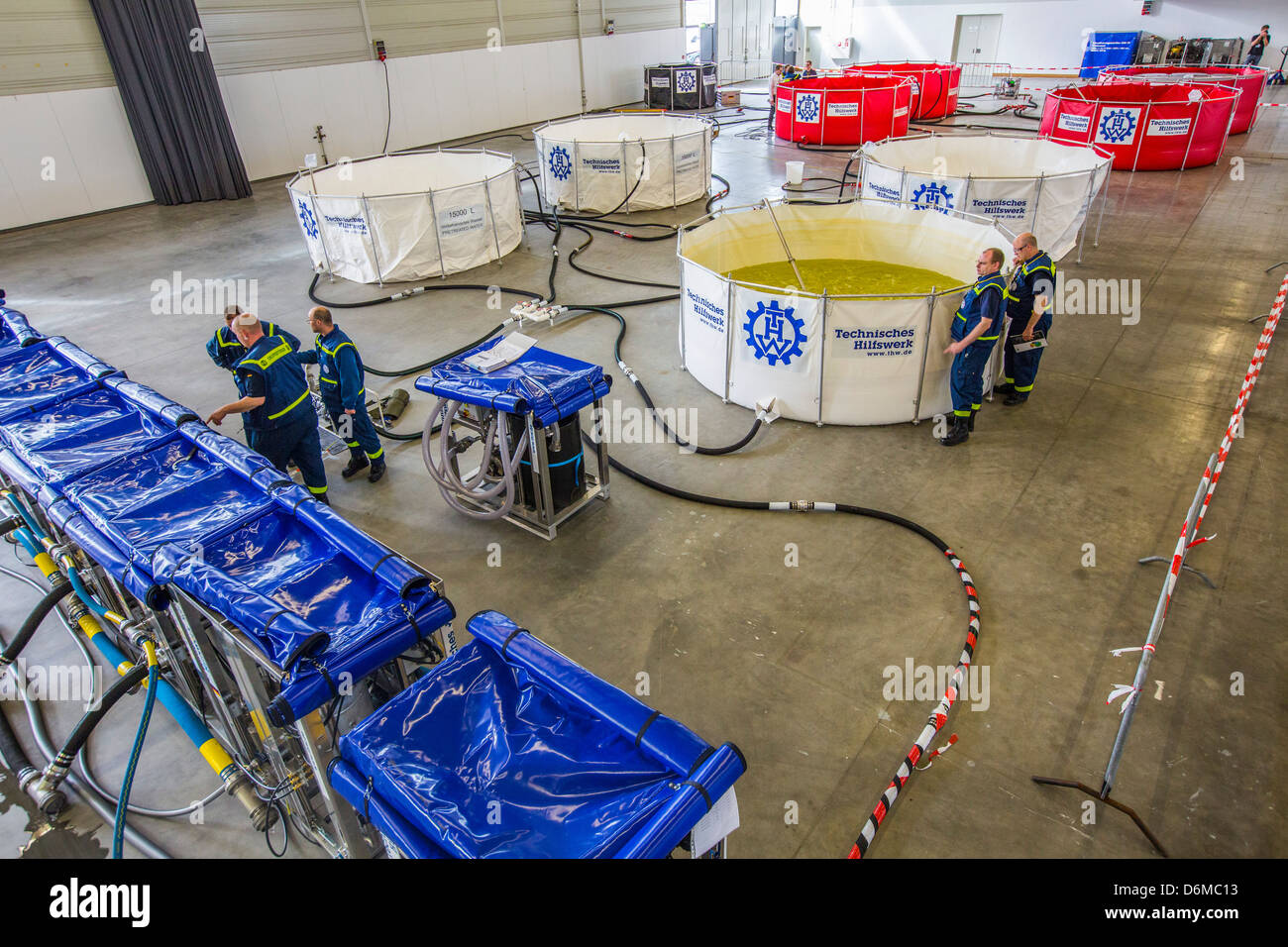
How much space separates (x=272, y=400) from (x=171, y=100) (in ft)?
51.2

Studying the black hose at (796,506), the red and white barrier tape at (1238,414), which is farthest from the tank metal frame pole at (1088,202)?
the black hose at (796,506)

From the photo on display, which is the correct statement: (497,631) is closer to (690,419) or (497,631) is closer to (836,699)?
(836,699)

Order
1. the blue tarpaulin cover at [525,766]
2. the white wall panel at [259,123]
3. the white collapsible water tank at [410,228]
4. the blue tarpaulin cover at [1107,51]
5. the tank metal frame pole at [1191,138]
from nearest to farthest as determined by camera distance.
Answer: the blue tarpaulin cover at [525,766] < the white collapsible water tank at [410,228] < the tank metal frame pole at [1191,138] < the white wall panel at [259,123] < the blue tarpaulin cover at [1107,51]

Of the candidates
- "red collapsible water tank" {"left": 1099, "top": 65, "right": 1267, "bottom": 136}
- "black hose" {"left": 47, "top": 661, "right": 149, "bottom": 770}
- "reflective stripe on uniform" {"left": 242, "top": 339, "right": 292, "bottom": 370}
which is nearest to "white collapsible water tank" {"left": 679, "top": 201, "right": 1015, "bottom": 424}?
"reflective stripe on uniform" {"left": 242, "top": 339, "right": 292, "bottom": 370}

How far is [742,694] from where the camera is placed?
537cm

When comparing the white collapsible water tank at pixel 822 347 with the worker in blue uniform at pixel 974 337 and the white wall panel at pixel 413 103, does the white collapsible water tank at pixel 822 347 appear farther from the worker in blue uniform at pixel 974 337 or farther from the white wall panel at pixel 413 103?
the white wall panel at pixel 413 103

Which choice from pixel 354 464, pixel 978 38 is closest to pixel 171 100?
pixel 354 464

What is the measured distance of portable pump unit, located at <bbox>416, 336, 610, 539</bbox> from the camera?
251 inches

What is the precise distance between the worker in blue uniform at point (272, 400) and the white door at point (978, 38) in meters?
35.1

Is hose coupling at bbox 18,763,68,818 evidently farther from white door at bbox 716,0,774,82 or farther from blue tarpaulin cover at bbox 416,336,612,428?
white door at bbox 716,0,774,82

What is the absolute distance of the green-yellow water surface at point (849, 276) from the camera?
426 inches

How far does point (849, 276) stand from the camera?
444 inches

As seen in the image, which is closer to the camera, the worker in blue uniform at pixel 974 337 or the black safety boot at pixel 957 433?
the worker in blue uniform at pixel 974 337
